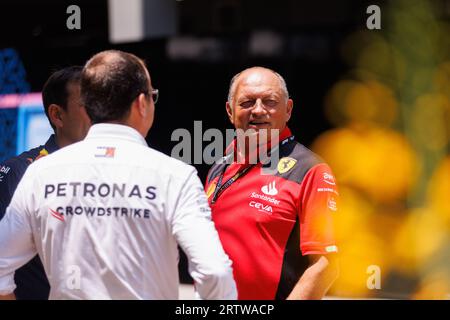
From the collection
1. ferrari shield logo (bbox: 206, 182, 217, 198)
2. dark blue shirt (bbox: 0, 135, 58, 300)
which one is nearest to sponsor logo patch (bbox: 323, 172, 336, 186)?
ferrari shield logo (bbox: 206, 182, 217, 198)

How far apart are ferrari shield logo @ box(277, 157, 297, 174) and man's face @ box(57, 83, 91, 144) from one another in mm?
916

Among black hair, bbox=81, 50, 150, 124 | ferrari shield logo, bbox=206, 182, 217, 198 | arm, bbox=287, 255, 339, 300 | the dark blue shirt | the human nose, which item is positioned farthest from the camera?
the dark blue shirt

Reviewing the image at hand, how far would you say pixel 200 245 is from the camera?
2.38m

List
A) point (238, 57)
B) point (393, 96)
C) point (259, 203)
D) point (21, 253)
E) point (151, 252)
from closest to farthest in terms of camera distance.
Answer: point (151, 252)
point (21, 253)
point (259, 203)
point (393, 96)
point (238, 57)

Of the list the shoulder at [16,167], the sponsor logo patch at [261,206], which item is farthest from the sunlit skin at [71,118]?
the sponsor logo patch at [261,206]

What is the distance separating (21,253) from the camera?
8.59 feet

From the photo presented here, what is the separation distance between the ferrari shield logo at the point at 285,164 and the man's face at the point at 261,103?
0.16 meters

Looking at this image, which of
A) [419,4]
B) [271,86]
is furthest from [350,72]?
[271,86]

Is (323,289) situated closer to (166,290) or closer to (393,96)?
(166,290)

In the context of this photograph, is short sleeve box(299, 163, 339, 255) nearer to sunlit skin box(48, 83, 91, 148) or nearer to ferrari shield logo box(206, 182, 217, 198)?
ferrari shield logo box(206, 182, 217, 198)

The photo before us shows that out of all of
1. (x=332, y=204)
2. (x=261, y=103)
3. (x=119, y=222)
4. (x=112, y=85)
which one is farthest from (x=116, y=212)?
(x=261, y=103)

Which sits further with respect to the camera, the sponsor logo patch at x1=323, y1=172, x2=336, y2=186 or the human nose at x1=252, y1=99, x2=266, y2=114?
the human nose at x1=252, y1=99, x2=266, y2=114

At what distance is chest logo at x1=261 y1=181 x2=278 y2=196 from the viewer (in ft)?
10.4
